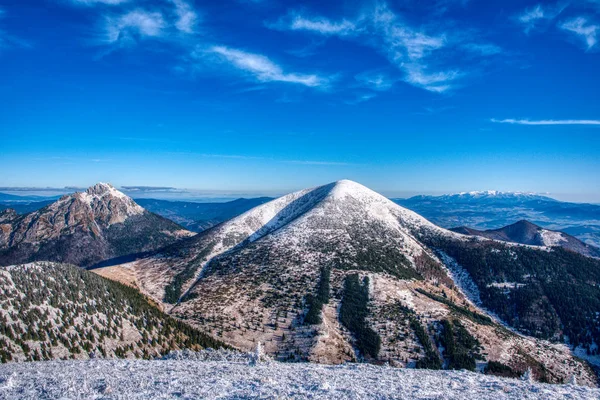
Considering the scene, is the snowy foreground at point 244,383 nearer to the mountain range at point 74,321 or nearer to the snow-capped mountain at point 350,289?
the mountain range at point 74,321

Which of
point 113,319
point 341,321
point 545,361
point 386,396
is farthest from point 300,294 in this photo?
point 386,396

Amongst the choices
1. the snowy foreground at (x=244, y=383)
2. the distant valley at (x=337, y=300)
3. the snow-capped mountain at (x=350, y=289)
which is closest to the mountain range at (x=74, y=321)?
the distant valley at (x=337, y=300)

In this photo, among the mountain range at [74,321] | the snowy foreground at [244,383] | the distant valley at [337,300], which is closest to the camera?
the snowy foreground at [244,383]

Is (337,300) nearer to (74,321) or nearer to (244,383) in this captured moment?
(74,321)

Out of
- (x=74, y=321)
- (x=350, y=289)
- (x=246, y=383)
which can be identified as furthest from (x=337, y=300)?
(x=246, y=383)

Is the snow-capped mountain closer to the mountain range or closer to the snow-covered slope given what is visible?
the mountain range
